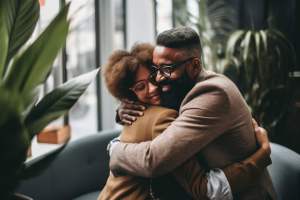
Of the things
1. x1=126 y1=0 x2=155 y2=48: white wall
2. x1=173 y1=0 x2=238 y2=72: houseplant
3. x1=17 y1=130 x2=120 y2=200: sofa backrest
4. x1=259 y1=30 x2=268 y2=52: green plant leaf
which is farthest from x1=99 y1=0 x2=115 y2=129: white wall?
x1=259 y1=30 x2=268 y2=52: green plant leaf

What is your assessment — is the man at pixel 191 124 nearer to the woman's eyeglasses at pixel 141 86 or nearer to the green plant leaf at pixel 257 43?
the woman's eyeglasses at pixel 141 86

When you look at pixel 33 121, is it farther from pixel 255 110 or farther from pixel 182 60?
pixel 255 110

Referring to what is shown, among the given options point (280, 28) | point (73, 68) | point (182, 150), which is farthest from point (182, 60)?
point (280, 28)

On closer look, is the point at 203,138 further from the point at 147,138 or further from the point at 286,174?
the point at 286,174

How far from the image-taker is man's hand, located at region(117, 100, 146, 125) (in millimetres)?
1356

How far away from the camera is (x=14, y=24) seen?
2.67 ft

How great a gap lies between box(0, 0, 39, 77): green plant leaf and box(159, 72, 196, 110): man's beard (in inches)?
23.6

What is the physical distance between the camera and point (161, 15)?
3615 millimetres

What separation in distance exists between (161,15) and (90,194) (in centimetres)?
205

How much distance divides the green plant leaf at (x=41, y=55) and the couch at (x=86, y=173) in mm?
999

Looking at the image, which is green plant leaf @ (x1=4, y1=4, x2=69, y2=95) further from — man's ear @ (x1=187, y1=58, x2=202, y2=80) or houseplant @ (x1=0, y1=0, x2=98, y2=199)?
man's ear @ (x1=187, y1=58, x2=202, y2=80)

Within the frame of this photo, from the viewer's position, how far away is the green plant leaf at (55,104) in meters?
0.75

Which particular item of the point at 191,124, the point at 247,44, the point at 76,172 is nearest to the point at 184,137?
the point at 191,124

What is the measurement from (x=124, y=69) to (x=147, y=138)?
0.27 m
